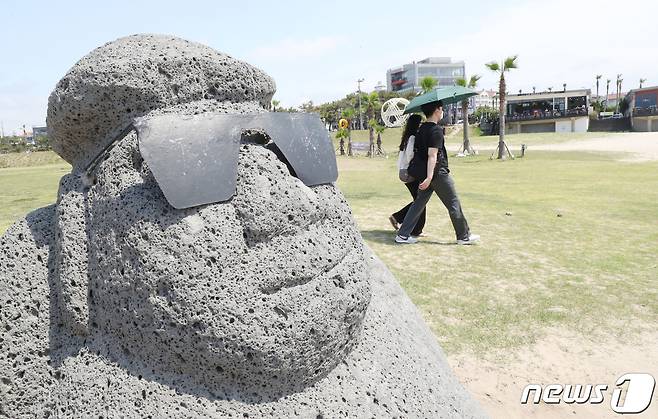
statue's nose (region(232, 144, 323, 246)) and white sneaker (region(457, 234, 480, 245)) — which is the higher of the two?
statue's nose (region(232, 144, 323, 246))

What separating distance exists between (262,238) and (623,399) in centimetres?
269

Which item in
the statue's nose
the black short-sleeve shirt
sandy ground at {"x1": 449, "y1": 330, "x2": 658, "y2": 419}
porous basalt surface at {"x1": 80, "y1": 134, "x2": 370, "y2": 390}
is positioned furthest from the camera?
the black short-sleeve shirt

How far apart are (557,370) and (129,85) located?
3164 millimetres

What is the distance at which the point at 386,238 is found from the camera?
276 inches

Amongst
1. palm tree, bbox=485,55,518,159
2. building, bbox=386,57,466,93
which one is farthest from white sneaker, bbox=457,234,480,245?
building, bbox=386,57,466,93

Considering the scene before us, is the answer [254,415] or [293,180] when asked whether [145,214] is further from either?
[254,415]

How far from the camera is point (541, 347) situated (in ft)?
12.6

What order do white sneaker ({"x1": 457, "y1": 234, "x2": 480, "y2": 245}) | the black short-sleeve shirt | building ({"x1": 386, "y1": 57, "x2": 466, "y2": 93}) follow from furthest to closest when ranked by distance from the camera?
1. building ({"x1": 386, "y1": 57, "x2": 466, "y2": 93})
2. white sneaker ({"x1": 457, "y1": 234, "x2": 480, "y2": 245})
3. the black short-sleeve shirt

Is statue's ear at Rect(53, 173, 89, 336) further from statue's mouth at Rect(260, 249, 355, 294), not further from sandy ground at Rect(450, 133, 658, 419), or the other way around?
sandy ground at Rect(450, 133, 658, 419)

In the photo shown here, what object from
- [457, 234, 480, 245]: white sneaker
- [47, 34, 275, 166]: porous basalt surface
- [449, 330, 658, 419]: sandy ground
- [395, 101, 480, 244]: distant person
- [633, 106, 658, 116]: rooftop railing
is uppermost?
[47, 34, 275, 166]: porous basalt surface

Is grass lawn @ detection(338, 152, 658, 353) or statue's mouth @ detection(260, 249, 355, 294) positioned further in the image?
grass lawn @ detection(338, 152, 658, 353)

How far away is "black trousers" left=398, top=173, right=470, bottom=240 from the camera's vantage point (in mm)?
6176

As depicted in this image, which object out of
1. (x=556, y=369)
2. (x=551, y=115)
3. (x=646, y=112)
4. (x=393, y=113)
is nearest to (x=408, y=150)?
(x=556, y=369)
